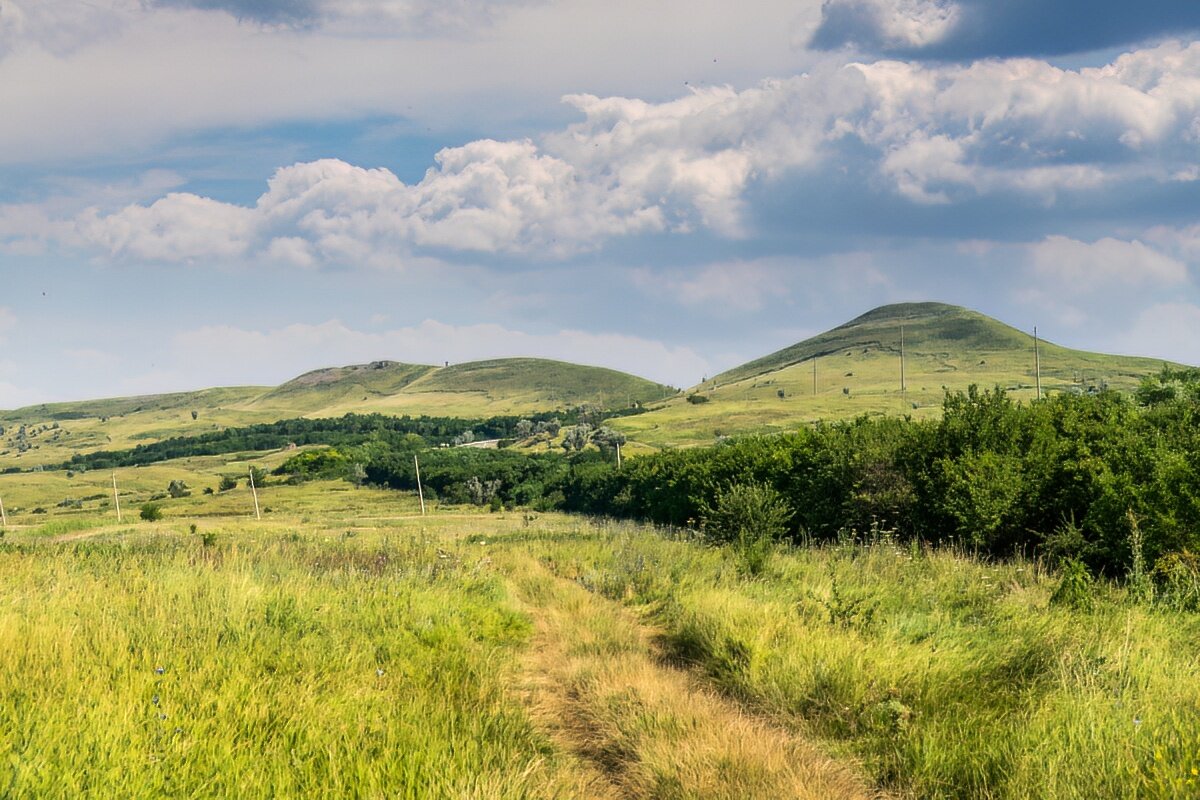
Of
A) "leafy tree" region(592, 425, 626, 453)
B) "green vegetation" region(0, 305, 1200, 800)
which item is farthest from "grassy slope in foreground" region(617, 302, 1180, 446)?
"green vegetation" region(0, 305, 1200, 800)

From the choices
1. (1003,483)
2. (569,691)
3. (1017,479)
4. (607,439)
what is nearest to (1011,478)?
(1017,479)

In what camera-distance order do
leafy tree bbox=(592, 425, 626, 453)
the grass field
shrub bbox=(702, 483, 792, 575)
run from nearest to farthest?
the grass field
shrub bbox=(702, 483, 792, 575)
leafy tree bbox=(592, 425, 626, 453)

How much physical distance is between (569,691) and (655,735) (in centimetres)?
174

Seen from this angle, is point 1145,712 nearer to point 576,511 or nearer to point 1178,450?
point 1178,450

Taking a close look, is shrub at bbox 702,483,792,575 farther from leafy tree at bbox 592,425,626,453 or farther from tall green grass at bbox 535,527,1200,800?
leafy tree at bbox 592,425,626,453

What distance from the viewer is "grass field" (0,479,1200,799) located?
410 centimetres

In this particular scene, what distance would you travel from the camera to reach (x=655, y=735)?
5375 mm

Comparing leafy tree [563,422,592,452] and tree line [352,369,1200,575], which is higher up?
tree line [352,369,1200,575]

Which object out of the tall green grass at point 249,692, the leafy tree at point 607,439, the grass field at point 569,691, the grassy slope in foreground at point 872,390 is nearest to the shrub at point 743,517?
the grass field at point 569,691

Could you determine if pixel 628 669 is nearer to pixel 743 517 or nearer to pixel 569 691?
pixel 569 691

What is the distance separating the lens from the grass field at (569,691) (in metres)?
4.10

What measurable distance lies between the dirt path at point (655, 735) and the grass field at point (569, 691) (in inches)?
0.9

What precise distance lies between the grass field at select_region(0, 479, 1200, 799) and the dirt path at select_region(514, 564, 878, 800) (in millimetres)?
24

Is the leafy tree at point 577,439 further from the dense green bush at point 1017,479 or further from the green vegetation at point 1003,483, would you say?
the dense green bush at point 1017,479
